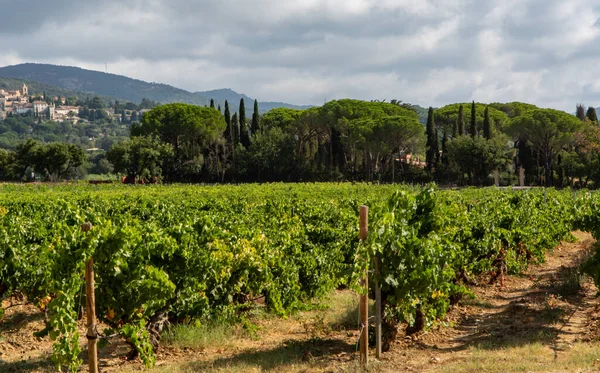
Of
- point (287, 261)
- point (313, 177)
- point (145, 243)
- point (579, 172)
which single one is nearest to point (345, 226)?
point (287, 261)

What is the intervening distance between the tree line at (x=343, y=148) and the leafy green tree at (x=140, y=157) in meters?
0.11

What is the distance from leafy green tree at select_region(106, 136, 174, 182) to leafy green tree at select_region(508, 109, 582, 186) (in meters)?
39.7

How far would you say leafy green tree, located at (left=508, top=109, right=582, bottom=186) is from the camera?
60.1 meters

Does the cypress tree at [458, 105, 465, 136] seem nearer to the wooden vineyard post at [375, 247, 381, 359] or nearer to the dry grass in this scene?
the dry grass

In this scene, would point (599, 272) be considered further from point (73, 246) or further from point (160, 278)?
point (73, 246)

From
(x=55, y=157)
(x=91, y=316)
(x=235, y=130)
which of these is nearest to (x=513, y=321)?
(x=91, y=316)

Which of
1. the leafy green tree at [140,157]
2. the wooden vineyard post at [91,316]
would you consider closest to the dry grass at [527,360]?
the wooden vineyard post at [91,316]

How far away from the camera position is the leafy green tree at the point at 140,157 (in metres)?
59.6

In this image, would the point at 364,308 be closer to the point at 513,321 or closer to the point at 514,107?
the point at 513,321

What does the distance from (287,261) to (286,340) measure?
5.52 ft

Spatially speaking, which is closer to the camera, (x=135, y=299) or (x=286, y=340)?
(x=135, y=299)

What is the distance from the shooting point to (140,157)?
59.5m

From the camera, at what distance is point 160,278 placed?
22.6ft

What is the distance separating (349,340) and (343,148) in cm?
6108
